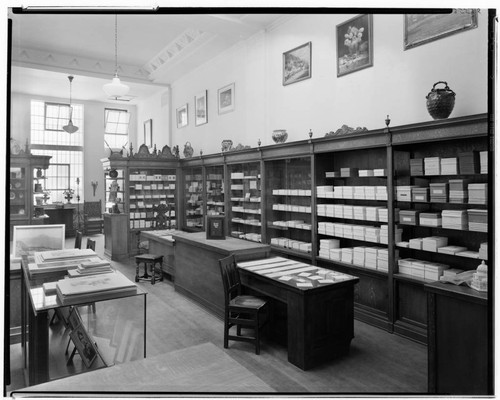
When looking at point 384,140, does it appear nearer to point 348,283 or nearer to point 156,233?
point 348,283

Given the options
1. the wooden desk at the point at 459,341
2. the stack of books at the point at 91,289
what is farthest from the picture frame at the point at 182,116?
the wooden desk at the point at 459,341

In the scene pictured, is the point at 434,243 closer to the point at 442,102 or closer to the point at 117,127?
the point at 442,102

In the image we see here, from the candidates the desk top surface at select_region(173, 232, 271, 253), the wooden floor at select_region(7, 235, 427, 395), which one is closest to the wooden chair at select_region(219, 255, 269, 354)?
the wooden floor at select_region(7, 235, 427, 395)

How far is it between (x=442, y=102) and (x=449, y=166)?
623 millimetres

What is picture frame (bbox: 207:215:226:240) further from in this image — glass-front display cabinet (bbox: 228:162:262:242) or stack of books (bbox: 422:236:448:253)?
stack of books (bbox: 422:236:448:253)

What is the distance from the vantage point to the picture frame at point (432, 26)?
368cm

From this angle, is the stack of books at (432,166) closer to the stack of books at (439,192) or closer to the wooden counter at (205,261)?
the stack of books at (439,192)

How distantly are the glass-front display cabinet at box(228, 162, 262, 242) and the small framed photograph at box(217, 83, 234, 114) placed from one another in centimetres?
126

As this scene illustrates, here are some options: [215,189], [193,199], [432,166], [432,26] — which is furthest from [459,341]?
[193,199]

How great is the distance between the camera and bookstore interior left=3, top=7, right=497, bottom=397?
2205mm

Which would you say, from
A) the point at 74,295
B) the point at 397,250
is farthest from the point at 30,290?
the point at 397,250

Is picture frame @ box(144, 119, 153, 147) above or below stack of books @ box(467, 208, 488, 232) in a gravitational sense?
above

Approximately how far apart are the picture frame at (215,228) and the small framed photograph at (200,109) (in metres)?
4.21

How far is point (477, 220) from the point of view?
3.47m
